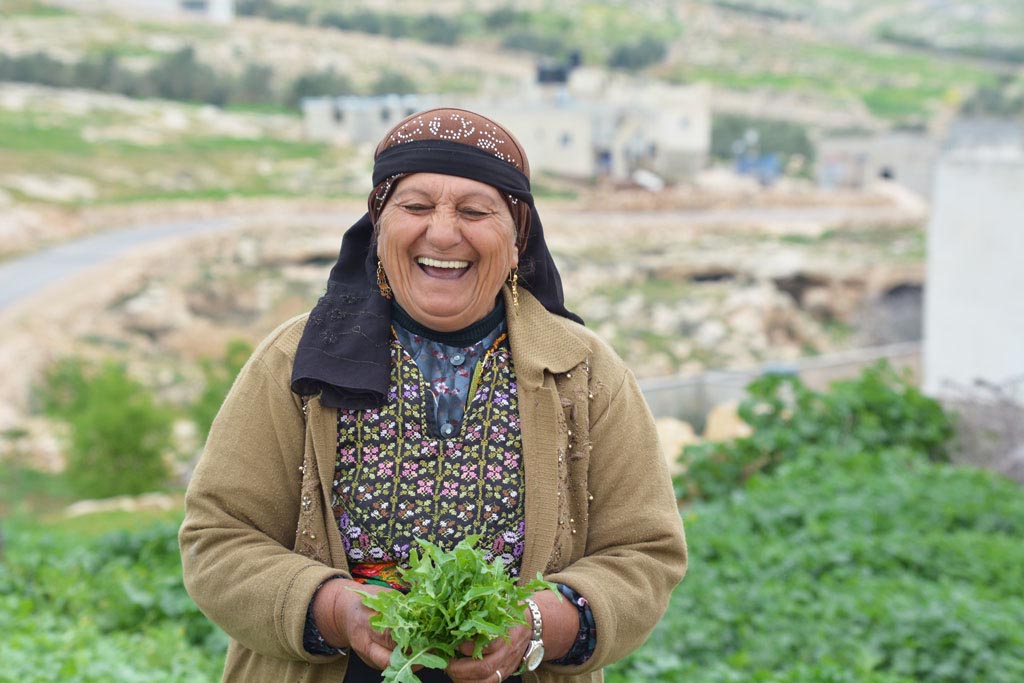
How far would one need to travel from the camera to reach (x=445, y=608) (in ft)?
6.07

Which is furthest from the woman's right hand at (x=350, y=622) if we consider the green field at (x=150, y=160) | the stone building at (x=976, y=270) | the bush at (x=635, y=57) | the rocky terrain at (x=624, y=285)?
the bush at (x=635, y=57)

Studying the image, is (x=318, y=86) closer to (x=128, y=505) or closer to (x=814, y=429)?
(x=128, y=505)

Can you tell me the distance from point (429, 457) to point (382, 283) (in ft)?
1.14

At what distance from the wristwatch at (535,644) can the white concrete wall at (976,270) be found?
1286 cm

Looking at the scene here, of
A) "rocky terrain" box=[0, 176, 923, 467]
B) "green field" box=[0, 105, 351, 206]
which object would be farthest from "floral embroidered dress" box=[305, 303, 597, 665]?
"green field" box=[0, 105, 351, 206]

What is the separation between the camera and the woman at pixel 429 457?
1986 mm

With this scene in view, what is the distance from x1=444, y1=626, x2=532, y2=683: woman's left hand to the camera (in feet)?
6.10

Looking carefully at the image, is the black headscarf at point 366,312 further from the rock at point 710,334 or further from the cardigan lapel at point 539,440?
the rock at point 710,334

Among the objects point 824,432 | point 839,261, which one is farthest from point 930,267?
point 839,261

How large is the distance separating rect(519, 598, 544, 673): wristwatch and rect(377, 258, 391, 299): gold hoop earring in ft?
2.06

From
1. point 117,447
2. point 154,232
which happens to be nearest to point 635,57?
point 154,232

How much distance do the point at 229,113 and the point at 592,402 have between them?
47616mm

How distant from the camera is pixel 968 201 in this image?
46.4 feet

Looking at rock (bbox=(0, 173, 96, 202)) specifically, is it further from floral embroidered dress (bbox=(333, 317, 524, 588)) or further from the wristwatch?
the wristwatch
